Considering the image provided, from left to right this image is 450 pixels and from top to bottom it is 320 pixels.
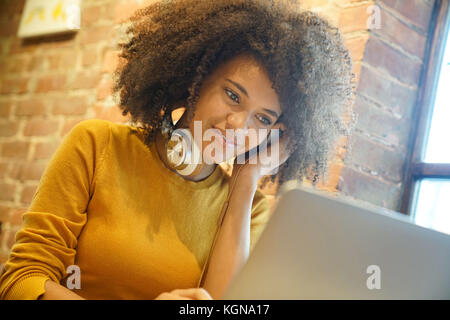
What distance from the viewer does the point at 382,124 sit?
1453mm

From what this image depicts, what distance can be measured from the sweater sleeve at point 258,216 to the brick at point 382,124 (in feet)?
1.12

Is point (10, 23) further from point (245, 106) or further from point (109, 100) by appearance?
point (245, 106)

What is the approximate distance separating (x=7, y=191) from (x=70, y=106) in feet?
1.53

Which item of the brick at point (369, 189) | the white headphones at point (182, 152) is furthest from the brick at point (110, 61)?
the brick at point (369, 189)

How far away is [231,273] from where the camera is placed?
43.0 inches

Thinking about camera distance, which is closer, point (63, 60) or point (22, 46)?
point (63, 60)

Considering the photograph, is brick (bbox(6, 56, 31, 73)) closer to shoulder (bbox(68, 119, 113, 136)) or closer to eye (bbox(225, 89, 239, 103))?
shoulder (bbox(68, 119, 113, 136))

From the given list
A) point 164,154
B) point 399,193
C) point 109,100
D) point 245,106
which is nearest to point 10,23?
point 109,100

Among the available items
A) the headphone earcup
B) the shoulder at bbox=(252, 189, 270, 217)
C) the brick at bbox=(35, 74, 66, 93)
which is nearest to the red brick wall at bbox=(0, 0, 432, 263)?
the brick at bbox=(35, 74, 66, 93)

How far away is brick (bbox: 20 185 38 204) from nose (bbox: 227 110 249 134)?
121cm

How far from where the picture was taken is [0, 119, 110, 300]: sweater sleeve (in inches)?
35.6

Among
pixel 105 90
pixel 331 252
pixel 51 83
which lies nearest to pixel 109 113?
pixel 105 90

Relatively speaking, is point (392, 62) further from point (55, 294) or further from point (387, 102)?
point (55, 294)

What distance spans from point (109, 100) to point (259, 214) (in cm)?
79
